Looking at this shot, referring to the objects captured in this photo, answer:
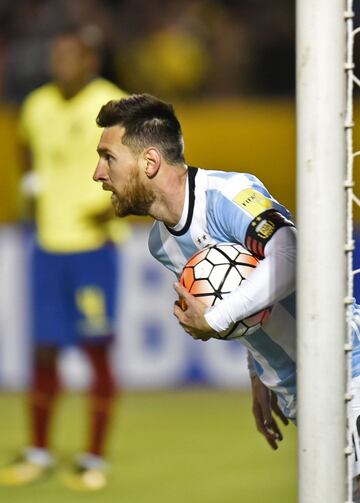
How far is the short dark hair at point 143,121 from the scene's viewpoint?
3676mm

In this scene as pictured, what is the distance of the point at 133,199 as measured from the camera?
371 centimetres

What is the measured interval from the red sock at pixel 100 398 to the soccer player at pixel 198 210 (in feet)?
8.10

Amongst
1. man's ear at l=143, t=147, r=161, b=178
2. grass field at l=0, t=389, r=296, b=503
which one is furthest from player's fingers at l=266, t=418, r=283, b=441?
grass field at l=0, t=389, r=296, b=503

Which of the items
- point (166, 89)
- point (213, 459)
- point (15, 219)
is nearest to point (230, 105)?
point (166, 89)

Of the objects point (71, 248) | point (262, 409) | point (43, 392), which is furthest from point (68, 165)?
point (262, 409)

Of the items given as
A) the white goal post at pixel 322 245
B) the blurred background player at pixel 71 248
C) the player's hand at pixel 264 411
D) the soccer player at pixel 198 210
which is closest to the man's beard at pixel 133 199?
the soccer player at pixel 198 210

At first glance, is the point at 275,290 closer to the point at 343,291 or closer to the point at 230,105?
the point at 343,291

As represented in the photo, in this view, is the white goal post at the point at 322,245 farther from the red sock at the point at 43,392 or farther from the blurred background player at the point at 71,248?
the red sock at the point at 43,392

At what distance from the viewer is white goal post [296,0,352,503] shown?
335 cm

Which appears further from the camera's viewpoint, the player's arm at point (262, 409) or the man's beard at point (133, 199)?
the player's arm at point (262, 409)

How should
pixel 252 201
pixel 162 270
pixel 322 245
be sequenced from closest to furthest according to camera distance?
pixel 322 245 → pixel 252 201 → pixel 162 270

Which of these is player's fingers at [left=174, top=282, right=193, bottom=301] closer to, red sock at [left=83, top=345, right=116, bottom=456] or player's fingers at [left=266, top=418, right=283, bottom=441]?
player's fingers at [left=266, top=418, right=283, bottom=441]

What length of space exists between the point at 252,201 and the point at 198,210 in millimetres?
202

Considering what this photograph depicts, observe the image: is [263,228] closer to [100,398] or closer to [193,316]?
[193,316]
